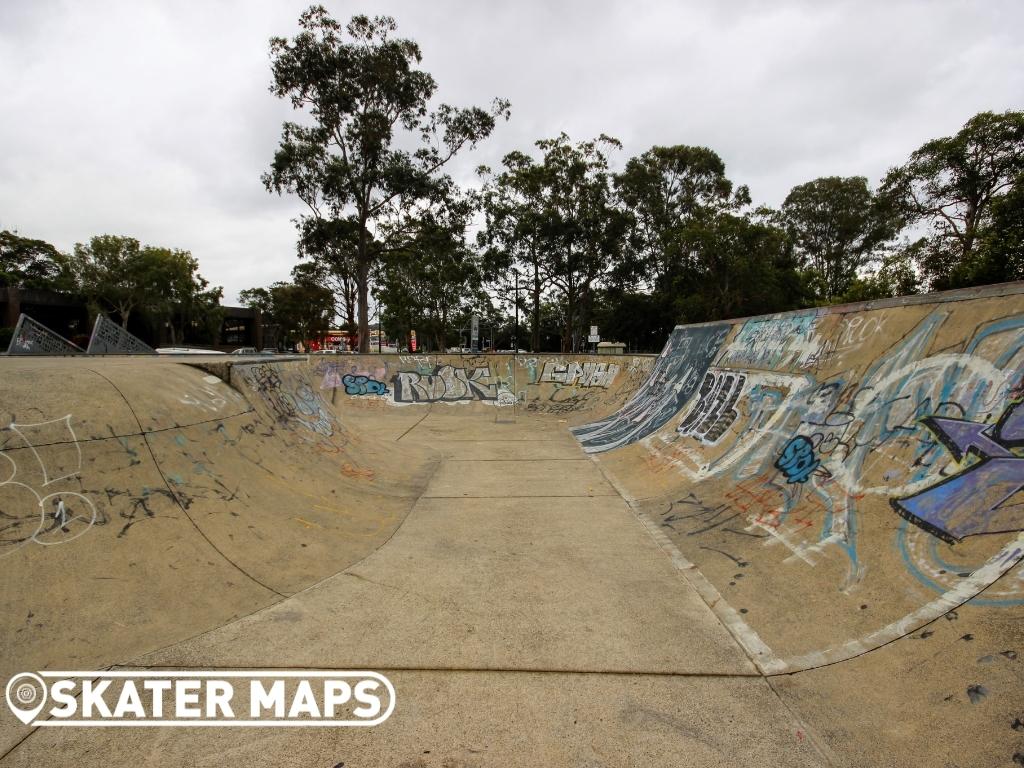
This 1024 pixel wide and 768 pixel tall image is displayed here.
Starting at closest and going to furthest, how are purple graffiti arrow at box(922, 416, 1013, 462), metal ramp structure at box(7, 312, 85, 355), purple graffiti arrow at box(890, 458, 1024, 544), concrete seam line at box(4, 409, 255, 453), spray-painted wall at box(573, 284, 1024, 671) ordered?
purple graffiti arrow at box(890, 458, 1024, 544)
spray-painted wall at box(573, 284, 1024, 671)
purple graffiti arrow at box(922, 416, 1013, 462)
concrete seam line at box(4, 409, 255, 453)
metal ramp structure at box(7, 312, 85, 355)

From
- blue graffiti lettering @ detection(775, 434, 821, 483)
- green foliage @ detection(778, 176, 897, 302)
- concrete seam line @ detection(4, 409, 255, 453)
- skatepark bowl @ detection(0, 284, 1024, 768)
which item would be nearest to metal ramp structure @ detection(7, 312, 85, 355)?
skatepark bowl @ detection(0, 284, 1024, 768)

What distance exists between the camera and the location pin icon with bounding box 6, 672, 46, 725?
96.7 inches

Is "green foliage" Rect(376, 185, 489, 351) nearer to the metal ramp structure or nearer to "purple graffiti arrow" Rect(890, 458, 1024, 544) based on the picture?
the metal ramp structure

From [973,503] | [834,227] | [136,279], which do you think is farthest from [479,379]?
[834,227]

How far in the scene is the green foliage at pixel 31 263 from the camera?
34.9 m

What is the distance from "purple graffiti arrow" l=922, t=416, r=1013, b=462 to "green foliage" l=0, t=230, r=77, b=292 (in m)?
47.9

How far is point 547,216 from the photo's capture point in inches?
1204

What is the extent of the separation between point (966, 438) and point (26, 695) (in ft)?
20.8

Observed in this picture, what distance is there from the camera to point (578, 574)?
175 inches

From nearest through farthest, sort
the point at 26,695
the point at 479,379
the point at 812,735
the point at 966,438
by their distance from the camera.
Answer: the point at 812,735, the point at 26,695, the point at 966,438, the point at 479,379

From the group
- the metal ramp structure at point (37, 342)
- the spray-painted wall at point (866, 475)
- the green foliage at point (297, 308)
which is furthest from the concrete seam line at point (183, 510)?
the green foliage at point (297, 308)

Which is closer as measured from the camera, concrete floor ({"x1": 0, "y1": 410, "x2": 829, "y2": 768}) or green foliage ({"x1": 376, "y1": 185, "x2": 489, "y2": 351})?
concrete floor ({"x1": 0, "y1": 410, "x2": 829, "y2": 768})

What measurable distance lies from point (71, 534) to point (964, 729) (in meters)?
5.40
